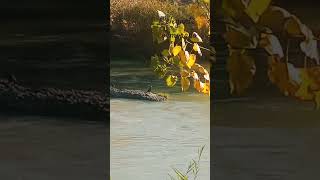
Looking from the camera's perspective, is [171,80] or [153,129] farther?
[153,129]

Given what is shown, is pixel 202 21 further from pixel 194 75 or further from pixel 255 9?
pixel 255 9

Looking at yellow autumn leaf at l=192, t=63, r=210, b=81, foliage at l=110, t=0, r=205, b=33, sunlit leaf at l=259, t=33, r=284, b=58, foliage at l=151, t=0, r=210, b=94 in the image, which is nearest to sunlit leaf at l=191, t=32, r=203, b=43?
foliage at l=151, t=0, r=210, b=94

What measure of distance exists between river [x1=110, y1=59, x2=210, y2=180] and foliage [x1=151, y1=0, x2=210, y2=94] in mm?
159

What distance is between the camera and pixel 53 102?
241 cm

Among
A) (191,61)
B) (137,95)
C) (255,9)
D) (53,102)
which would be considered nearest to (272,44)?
(255,9)

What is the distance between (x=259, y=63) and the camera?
2121 mm

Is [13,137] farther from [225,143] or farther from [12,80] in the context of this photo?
[225,143]

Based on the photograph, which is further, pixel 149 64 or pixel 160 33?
pixel 149 64

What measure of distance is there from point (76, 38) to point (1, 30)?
35 cm

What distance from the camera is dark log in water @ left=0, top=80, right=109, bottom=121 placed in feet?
7.80

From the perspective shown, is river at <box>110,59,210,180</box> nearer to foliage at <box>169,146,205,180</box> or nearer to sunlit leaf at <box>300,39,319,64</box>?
foliage at <box>169,146,205,180</box>

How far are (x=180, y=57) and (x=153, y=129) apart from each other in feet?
1.79

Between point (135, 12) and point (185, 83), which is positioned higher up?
point (135, 12)

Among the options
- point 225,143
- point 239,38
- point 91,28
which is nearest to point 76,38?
point 91,28
